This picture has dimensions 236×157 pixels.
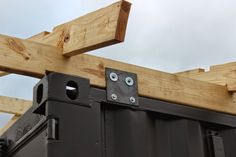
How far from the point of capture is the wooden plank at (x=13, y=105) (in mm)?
4793

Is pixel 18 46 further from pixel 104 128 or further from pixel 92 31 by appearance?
pixel 104 128

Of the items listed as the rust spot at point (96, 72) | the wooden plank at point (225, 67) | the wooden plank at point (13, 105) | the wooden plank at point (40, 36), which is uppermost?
the wooden plank at point (13, 105)

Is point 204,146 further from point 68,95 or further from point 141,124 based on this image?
point 68,95

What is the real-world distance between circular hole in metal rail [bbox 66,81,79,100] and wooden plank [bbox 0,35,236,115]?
21 cm

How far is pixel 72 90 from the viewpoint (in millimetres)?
1575

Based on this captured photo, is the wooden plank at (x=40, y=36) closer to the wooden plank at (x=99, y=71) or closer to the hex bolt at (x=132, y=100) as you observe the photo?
the wooden plank at (x=99, y=71)

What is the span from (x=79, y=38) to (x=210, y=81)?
941 mm

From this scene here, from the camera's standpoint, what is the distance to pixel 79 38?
1888 millimetres

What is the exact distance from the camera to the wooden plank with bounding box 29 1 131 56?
1.72 metres

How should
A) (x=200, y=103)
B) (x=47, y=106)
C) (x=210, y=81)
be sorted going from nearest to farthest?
(x=47, y=106) → (x=200, y=103) → (x=210, y=81)

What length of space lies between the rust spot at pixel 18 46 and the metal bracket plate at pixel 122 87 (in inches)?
12.8

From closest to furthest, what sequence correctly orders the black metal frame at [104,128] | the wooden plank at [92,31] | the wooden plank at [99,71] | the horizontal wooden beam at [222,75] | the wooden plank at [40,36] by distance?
the black metal frame at [104,128] < the wooden plank at [92,31] < the wooden plank at [99,71] < the wooden plank at [40,36] < the horizontal wooden beam at [222,75]

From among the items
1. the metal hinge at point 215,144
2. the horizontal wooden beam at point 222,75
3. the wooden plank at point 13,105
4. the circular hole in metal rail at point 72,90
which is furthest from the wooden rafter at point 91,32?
the wooden plank at point 13,105

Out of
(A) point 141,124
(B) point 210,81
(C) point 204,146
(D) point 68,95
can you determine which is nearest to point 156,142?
(A) point 141,124
